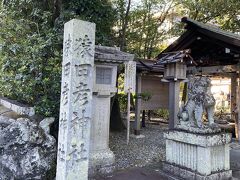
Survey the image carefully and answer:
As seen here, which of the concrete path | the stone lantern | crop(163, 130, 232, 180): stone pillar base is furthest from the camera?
Answer: the stone lantern

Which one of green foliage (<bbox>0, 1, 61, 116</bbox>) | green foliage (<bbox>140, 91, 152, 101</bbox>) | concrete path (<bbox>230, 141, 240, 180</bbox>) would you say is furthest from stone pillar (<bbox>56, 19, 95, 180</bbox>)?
green foliage (<bbox>140, 91, 152, 101</bbox>)

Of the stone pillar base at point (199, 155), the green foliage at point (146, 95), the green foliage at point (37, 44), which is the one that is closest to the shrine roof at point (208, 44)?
the green foliage at point (146, 95)

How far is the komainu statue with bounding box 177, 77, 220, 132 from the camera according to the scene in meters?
5.62

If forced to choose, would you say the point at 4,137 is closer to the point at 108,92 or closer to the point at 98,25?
the point at 108,92

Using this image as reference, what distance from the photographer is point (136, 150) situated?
8.09 meters

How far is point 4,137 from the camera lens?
529cm

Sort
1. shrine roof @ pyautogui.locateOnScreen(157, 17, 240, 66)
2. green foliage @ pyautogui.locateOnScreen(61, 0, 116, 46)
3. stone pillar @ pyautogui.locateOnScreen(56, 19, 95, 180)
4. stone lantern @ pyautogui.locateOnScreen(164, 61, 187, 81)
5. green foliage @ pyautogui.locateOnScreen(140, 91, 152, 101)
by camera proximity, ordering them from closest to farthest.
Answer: stone pillar @ pyautogui.locateOnScreen(56, 19, 95, 180) < green foliage @ pyautogui.locateOnScreen(61, 0, 116, 46) < stone lantern @ pyautogui.locateOnScreen(164, 61, 187, 81) < shrine roof @ pyautogui.locateOnScreen(157, 17, 240, 66) < green foliage @ pyautogui.locateOnScreen(140, 91, 152, 101)

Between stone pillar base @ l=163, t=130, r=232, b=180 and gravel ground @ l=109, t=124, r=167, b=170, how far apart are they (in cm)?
125

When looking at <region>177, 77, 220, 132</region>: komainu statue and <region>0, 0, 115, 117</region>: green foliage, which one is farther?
<region>0, 0, 115, 117</region>: green foliage

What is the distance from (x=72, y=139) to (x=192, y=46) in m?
7.49

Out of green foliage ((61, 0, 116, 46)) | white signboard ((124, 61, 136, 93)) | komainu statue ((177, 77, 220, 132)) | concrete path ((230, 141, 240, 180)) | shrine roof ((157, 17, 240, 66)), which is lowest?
concrete path ((230, 141, 240, 180))

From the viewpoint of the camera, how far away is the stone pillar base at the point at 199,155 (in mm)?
5273

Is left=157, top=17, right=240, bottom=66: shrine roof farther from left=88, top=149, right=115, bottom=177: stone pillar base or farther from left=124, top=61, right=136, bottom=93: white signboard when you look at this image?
left=88, top=149, right=115, bottom=177: stone pillar base

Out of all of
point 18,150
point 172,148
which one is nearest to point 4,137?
point 18,150
